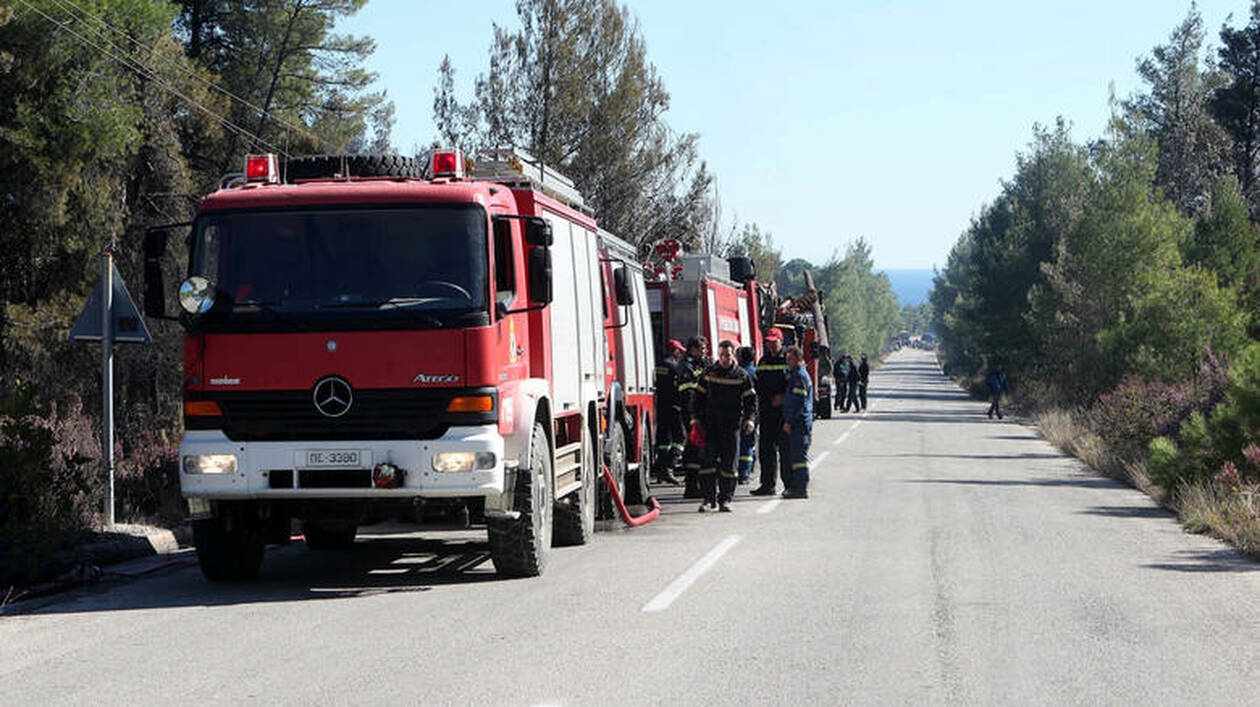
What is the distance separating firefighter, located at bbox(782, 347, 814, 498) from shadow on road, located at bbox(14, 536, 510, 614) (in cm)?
513

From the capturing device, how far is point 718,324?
23.1m

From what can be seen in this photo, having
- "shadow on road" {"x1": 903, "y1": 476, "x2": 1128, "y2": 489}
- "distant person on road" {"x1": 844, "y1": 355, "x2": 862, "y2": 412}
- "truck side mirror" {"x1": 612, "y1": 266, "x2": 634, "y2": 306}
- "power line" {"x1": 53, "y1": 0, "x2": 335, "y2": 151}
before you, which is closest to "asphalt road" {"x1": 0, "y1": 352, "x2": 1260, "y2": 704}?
"truck side mirror" {"x1": 612, "y1": 266, "x2": 634, "y2": 306}

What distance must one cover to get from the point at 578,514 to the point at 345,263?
12.6 feet

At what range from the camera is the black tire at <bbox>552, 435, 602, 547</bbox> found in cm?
1321

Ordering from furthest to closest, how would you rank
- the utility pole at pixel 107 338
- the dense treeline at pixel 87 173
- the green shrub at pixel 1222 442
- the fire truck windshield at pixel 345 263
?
the dense treeline at pixel 87 173 → the green shrub at pixel 1222 442 → the utility pole at pixel 107 338 → the fire truck windshield at pixel 345 263

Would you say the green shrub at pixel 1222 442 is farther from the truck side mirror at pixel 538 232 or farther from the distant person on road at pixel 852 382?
the distant person on road at pixel 852 382

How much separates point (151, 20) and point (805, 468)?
17.8 metres

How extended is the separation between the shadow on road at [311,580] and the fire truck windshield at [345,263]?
1888mm

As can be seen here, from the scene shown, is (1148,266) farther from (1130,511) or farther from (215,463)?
(215,463)

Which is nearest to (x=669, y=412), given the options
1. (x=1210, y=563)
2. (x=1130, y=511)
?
(x=1130, y=511)

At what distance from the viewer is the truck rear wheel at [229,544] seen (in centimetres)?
1073

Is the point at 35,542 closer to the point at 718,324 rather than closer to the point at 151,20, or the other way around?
the point at 718,324

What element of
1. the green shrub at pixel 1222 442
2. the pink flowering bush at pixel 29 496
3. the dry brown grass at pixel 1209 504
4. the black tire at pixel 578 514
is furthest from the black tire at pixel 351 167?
the green shrub at pixel 1222 442

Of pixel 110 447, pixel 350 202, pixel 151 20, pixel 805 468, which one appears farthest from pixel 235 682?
pixel 151 20
